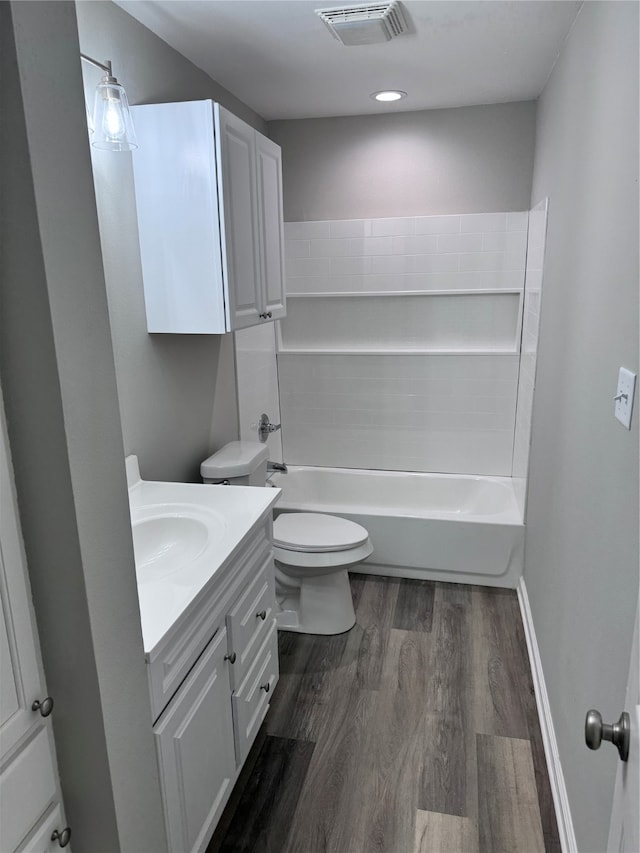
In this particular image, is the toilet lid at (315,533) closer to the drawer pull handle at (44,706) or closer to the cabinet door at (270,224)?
the cabinet door at (270,224)

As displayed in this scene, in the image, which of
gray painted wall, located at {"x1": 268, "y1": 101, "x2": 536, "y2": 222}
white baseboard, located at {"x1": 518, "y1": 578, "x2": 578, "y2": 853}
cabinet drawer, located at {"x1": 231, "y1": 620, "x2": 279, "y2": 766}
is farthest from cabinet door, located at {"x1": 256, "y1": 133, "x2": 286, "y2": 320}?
white baseboard, located at {"x1": 518, "y1": 578, "x2": 578, "y2": 853}

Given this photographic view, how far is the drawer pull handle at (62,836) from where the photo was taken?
102 cm

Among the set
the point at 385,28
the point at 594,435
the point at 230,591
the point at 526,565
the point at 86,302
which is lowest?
the point at 526,565

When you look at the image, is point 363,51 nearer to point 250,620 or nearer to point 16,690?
point 250,620

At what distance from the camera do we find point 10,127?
77 cm

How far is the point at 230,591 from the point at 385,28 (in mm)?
1932

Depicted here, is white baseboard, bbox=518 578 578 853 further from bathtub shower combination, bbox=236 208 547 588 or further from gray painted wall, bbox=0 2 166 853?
gray painted wall, bbox=0 2 166 853

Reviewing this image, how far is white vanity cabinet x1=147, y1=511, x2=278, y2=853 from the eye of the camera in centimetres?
132

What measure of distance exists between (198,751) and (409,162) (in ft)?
9.94

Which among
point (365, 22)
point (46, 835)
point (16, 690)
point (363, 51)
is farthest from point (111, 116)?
point (46, 835)

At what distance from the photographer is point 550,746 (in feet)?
6.47

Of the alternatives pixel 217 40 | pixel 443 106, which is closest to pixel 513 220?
pixel 443 106

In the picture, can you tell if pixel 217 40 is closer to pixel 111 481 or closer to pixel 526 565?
pixel 111 481

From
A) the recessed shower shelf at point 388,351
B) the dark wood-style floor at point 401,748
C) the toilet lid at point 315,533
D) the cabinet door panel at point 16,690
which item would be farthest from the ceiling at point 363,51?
the dark wood-style floor at point 401,748
